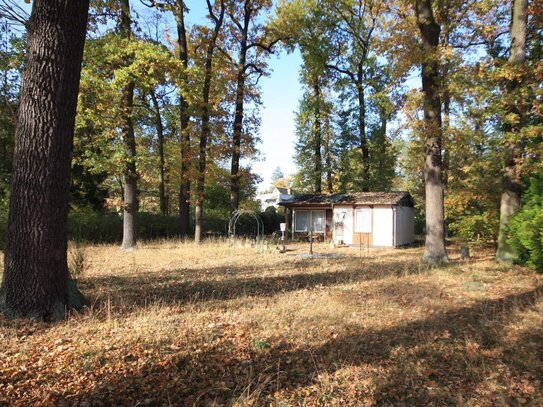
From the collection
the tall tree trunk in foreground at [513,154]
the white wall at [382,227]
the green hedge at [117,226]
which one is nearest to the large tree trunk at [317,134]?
the green hedge at [117,226]

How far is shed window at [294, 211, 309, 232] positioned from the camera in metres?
25.6

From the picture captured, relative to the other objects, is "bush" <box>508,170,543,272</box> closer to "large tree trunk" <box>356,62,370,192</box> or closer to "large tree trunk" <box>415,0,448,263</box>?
"large tree trunk" <box>415,0,448,263</box>

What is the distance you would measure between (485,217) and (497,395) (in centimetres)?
1365

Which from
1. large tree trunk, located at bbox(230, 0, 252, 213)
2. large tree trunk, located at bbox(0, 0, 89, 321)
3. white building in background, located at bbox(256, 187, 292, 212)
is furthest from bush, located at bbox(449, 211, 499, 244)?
white building in background, located at bbox(256, 187, 292, 212)

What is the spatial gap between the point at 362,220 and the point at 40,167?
1981 cm

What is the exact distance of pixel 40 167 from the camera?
511cm

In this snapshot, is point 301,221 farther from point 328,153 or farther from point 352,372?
point 352,372

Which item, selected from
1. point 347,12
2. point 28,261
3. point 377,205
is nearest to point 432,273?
point 28,261

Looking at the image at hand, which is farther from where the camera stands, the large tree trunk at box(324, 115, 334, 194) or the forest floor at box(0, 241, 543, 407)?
the large tree trunk at box(324, 115, 334, 194)

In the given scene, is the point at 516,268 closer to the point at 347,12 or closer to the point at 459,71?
the point at 459,71

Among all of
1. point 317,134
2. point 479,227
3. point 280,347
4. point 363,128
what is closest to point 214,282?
point 280,347

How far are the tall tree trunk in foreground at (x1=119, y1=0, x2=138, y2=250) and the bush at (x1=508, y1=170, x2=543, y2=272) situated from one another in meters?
12.6

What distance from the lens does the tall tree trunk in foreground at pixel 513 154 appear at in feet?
37.8

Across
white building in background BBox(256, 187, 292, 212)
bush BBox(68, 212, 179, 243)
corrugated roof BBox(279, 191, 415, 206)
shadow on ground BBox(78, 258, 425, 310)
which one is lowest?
shadow on ground BBox(78, 258, 425, 310)
